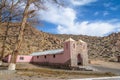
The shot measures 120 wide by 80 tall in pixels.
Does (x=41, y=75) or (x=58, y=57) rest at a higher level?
(x=58, y=57)

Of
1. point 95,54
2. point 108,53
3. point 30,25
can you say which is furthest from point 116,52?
point 30,25

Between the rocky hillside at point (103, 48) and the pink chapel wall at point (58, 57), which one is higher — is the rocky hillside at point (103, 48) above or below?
above

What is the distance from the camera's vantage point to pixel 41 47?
6862cm

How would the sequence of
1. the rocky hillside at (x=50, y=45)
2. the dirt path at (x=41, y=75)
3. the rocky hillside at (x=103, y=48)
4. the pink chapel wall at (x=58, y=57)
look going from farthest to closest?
the rocky hillside at (x=50, y=45) < the rocky hillside at (x=103, y=48) < the pink chapel wall at (x=58, y=57) < the dirt path at (x=41, y=75)

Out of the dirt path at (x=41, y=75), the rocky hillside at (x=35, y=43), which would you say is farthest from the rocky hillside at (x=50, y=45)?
the dirt path at (x=41, y=75)

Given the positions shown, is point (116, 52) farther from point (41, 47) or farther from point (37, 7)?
point (37, 7)

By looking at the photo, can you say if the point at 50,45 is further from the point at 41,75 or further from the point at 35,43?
the point at 41,75

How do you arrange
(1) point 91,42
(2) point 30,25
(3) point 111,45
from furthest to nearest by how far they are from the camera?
(1) point 91,42 → (3) point 111,45 → (2) point 30,25

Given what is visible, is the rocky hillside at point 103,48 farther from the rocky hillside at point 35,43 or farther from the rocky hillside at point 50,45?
the rocky hillside at point 35,43

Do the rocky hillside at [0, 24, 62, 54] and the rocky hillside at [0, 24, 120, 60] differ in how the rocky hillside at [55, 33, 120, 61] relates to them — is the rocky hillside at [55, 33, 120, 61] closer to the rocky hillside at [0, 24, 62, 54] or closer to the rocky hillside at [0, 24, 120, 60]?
the rocky hillside at [0, 24, 120, 60]

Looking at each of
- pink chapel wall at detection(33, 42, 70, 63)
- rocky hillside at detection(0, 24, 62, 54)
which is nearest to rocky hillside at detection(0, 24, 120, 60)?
rocky hillside at detection(0, 24, 62, 54)

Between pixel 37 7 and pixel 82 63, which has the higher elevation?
pixel 37 7

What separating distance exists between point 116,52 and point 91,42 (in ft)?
59.8

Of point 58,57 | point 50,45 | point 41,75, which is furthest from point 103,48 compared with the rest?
point 41,75
